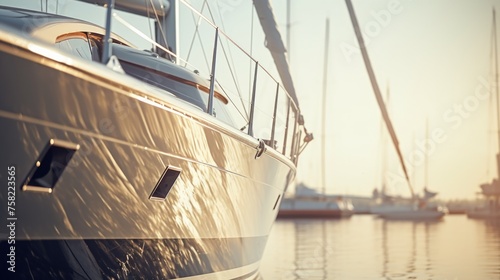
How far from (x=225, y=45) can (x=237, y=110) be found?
117 cm

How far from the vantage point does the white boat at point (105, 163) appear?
4145 mm

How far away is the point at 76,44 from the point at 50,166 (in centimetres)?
213

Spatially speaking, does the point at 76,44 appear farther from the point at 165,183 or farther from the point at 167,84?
the point at 165,183

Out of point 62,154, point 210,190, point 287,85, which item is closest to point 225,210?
point 210,190

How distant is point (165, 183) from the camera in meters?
5.50

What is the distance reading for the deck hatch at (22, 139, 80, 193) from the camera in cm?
425

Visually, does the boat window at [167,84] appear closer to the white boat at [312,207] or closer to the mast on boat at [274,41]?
the mast on boat at [274,41]

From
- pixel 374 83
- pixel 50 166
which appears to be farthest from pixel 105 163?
pixel 374 83

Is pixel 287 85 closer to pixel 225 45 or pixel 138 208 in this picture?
pixel 225 45

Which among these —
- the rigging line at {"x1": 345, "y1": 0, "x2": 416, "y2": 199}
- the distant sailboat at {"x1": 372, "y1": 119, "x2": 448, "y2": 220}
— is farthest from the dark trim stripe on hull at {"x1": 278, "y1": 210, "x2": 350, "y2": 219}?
the rigging line at {"x1": 345, "y1": 0, "x2": 416, "y2": 199}

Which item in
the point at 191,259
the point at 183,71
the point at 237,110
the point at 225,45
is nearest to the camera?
the point at 191,259

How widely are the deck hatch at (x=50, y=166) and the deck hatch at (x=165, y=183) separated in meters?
1.02

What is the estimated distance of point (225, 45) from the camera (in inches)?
371

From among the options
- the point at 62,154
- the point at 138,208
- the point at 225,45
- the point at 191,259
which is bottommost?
the point at 191,259
